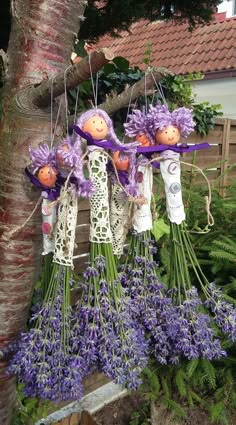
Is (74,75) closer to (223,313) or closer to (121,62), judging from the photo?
(223,313)

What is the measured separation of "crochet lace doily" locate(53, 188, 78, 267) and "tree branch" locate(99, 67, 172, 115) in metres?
0.29

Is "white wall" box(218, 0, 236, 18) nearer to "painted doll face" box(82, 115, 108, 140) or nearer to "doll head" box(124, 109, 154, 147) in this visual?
"doll head" box(124, 109, 154, 147)

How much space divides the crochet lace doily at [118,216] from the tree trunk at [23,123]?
0.20m

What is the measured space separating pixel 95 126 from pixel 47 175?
16 centimetres

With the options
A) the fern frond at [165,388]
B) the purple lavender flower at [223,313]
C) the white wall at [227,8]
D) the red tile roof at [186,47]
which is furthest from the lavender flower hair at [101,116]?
the white wall at [227,8]

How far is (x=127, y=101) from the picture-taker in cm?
104

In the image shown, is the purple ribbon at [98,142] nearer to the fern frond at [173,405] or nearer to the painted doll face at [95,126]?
the painted doll face at [95,126]

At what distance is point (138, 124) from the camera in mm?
1025

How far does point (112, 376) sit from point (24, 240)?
0.41 m

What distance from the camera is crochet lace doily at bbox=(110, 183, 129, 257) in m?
1.09

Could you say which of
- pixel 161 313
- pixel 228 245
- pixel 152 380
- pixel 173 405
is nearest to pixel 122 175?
pixel 161 313

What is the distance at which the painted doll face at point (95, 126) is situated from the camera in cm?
90

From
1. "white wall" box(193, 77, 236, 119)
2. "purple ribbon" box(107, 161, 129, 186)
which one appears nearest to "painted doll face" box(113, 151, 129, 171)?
"purple ribbon" box(107, 161, 129, 186)

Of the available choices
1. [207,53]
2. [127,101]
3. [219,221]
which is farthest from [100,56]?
[207,53]
